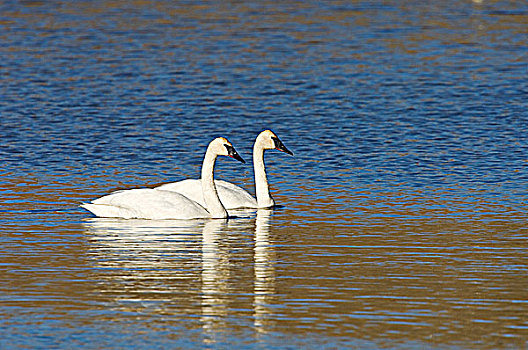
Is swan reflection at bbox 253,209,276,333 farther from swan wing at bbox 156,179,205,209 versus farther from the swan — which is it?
swan wing at bbox 156,179,205,209

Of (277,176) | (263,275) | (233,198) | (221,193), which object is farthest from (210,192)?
(263,275)

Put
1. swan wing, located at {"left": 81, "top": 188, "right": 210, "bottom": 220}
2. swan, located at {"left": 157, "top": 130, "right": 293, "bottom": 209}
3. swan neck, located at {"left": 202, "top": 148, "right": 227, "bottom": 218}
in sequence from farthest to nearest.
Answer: swan, located at {"left": 157, "top": 130, "right": 293, "bottom": 209}
swan neck, located at {"left": 202, "top": 148, "right": 227, "bottom": 218}
swan wing, located at {"left": 81, "top": 188, "right": 210, "bottom": 220}

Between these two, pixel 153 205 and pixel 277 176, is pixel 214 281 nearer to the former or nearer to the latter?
pixel 153 205

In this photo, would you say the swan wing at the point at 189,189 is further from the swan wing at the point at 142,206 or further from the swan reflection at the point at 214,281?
the swan reflection at the point at 214,281

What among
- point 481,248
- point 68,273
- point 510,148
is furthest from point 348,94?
point 68,273

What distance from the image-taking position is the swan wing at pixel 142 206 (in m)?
13.5

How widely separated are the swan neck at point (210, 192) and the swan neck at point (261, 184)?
64 centimetres

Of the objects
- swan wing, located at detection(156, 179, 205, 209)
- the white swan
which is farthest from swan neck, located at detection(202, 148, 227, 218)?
swan wing, located at detection(156, 179, 205, 209)

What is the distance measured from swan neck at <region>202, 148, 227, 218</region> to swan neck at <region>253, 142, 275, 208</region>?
0.64 m

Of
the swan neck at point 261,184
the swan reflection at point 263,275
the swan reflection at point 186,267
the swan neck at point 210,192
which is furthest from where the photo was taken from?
the swan neck at point 261,184

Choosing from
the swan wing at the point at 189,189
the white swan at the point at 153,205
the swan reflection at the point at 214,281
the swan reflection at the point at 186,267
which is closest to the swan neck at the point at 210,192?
the white swan at the point at 153,205

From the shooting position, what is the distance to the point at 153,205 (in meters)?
13.6

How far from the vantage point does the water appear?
8.95 metres

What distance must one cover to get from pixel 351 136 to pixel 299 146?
1093mm
